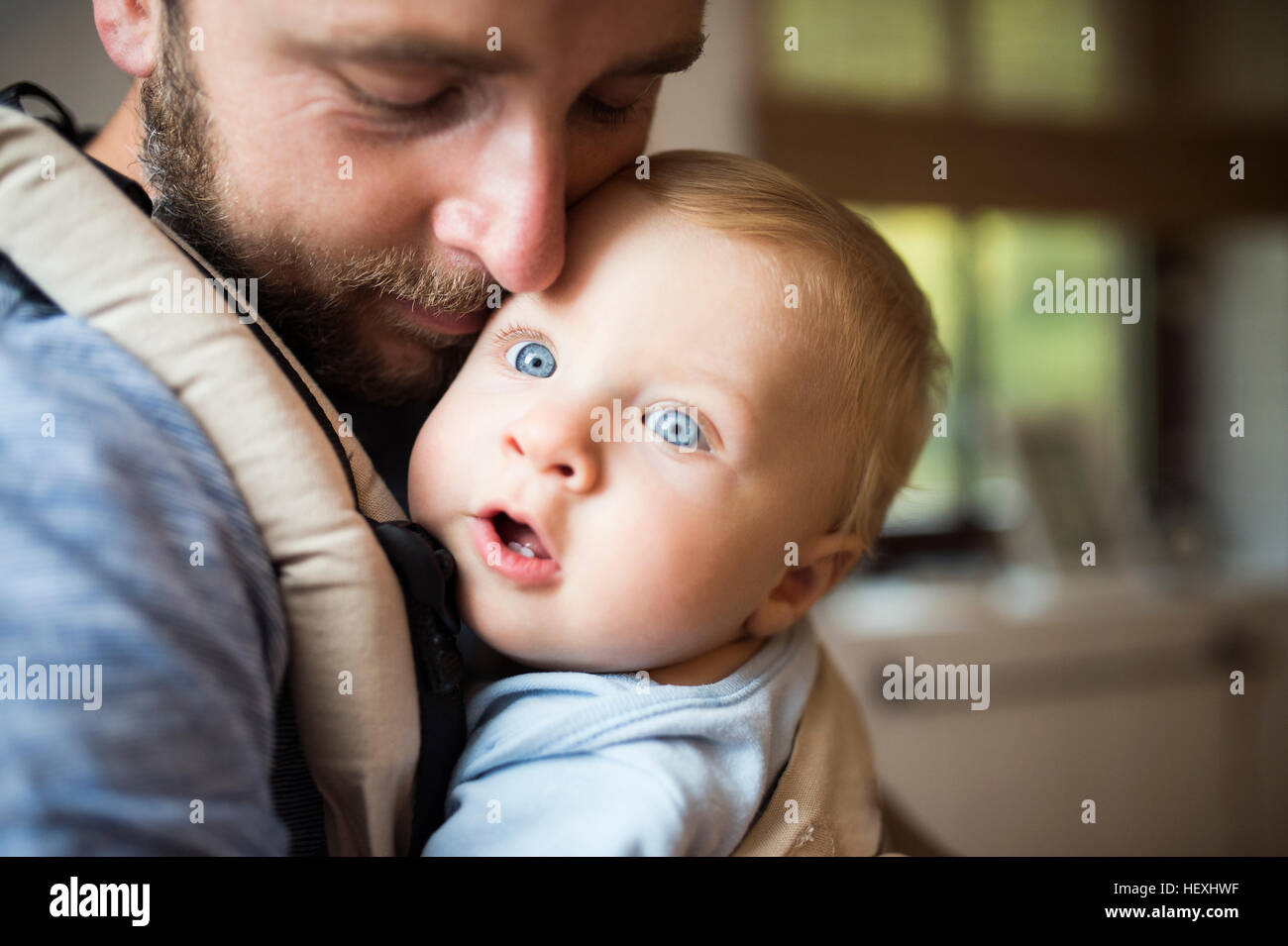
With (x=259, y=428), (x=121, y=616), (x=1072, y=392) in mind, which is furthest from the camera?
(x=1072, y=392)

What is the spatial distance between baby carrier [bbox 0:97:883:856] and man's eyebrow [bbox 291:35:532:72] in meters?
0.20

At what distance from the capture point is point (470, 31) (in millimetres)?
682

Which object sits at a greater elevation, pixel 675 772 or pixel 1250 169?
pixel 1250 169

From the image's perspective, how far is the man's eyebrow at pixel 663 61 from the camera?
2.56 feet

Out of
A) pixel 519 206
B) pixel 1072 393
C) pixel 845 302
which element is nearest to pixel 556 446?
pixel 519 206

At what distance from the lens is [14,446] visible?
44cm

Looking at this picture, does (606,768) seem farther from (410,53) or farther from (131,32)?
(131,32)

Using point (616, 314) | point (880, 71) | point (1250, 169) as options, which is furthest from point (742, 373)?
point (1250, 169)

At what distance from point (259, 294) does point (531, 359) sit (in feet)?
0.84

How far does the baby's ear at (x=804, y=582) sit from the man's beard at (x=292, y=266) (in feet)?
1.12

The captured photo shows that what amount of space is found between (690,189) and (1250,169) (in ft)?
9.60

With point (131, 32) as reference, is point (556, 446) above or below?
below
